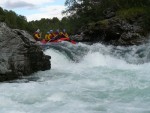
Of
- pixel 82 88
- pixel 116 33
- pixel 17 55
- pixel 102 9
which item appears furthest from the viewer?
pixel 102 9

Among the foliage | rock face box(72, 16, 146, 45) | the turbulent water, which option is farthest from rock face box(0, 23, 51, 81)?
the foliage

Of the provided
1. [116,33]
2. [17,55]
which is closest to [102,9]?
[116,33]

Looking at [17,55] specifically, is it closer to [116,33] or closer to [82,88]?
[82,88]

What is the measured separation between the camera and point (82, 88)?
32.7 feet

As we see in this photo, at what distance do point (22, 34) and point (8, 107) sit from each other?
546 centimetres

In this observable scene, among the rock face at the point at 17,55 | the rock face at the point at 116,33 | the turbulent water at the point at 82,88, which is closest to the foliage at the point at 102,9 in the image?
the rock face at the point at 116,33

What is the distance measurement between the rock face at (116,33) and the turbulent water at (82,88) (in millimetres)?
3573

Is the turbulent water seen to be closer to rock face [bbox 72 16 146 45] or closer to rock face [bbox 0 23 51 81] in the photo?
rock face [bbox 0 23 51 81]

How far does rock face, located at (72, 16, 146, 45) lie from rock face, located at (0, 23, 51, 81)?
303 inches

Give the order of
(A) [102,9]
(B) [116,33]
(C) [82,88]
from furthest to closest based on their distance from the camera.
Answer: (A) [102,9], (B) [116,33], (C) [82,88]

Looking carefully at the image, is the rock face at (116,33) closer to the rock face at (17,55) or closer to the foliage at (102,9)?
the foliage at (102,9)

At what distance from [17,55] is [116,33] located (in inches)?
387

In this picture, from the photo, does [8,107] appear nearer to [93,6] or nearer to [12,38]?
[12,38]

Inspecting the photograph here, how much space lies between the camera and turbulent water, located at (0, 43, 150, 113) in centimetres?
794
